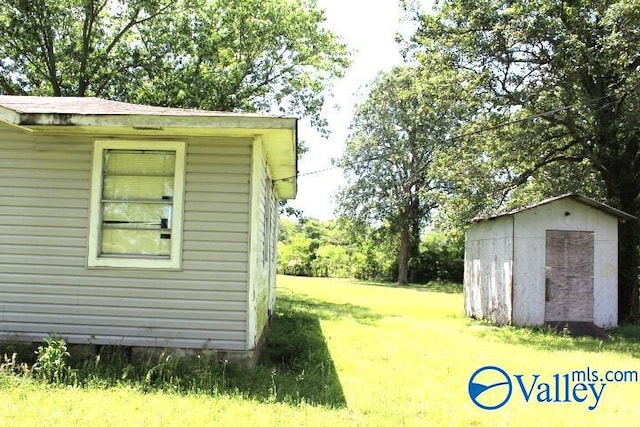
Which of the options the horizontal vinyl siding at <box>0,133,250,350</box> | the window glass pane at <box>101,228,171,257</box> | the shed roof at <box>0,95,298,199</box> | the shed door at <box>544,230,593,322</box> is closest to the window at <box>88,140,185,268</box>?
the window glass pane at <box>101,228,171,257</box>

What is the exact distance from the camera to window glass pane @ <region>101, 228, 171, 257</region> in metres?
6.32

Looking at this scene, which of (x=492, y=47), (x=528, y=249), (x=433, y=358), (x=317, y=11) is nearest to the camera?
(x=433, y=358)

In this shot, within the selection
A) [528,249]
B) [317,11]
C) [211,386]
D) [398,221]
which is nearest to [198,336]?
[211,386]

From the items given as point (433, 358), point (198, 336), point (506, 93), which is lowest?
point (433, 358)

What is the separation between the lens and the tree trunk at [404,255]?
35500mm

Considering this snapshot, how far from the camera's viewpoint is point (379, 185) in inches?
1438

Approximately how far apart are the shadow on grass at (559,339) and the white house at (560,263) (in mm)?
490

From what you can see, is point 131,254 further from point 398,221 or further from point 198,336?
point 398,221

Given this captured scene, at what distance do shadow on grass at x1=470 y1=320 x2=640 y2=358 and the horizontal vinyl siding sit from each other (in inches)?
261

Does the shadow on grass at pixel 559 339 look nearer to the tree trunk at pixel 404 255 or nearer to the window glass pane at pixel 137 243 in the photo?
the window glass pane at pixel 137 243

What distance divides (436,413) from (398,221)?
31.3 meters

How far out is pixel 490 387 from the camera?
6590 millimetres

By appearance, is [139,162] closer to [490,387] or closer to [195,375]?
[195,375]

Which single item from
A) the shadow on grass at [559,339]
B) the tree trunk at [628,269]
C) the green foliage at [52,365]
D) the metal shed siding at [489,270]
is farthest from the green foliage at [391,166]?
the green foliage at [52,365]
